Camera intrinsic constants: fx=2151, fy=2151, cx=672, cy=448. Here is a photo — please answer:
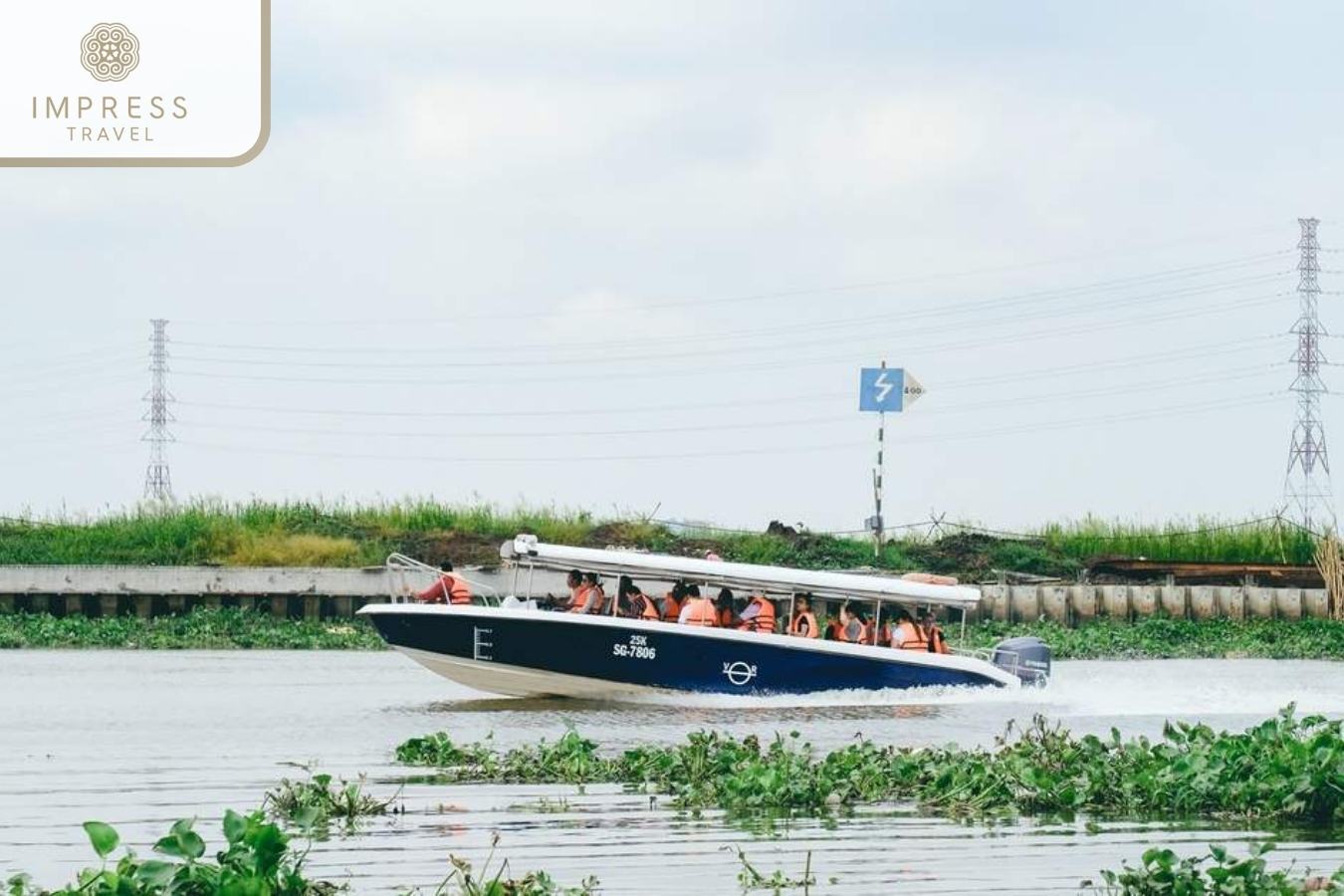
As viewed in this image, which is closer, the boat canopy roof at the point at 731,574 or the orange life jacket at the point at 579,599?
the boat canopy roof at the point at 731,574

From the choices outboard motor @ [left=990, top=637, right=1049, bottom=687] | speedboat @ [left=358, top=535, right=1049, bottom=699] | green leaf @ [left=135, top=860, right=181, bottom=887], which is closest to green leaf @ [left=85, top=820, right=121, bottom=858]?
green leaf @ [left=135, top=860, right=181, bottom=887]

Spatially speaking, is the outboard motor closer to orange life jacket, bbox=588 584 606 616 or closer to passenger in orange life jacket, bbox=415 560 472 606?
orange life jacket, bbox=588 584 606 616

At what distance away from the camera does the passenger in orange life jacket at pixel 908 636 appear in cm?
2892

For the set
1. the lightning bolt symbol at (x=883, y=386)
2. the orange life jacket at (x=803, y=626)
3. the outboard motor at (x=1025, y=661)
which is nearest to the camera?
the orange life jacket at (x=803, y=626)

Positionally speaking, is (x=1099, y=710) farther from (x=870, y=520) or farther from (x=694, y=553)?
(x=694, y=553)

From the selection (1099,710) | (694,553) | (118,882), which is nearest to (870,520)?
(694,553)

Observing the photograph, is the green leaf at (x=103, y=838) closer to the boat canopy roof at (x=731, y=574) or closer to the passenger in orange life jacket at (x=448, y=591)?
the boat canopy roof at (x=731, y=574)

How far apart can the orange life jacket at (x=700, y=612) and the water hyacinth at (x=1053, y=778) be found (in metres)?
10.0

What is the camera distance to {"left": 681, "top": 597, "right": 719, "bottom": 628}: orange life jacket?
28.3 metres

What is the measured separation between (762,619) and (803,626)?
0.57 m

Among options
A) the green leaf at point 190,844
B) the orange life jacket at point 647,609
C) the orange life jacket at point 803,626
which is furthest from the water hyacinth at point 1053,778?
the orange life jacket at point 803,626

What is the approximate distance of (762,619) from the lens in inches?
1130

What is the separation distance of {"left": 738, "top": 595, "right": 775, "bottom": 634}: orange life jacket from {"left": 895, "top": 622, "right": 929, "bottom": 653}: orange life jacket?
1.80 meters

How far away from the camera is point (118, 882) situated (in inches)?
420
